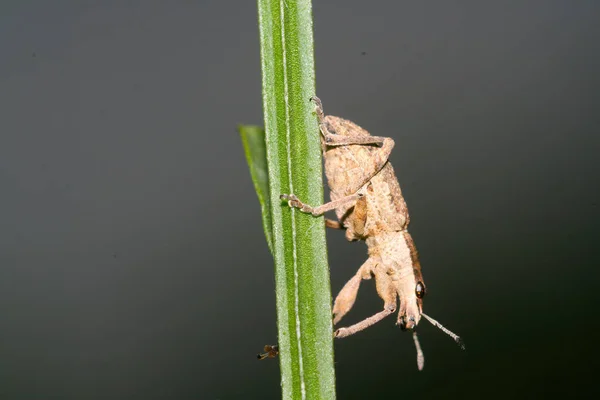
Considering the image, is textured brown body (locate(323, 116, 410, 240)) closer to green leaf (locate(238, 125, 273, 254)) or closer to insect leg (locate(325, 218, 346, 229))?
insect leg (locate(325, 218, 346, 229))

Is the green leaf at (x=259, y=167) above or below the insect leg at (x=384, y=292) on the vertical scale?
above

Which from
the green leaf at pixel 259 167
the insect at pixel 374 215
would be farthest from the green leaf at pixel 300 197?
the insect at pixel 374 215

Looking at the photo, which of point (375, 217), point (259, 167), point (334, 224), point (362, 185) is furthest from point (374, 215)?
point (259, 167)

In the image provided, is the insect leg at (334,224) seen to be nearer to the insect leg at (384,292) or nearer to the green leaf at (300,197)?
the insect leg at (384,292)

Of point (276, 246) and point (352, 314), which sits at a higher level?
point (276, 246)

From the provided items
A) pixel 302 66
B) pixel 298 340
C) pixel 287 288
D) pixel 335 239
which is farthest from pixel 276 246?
pixel 335 239

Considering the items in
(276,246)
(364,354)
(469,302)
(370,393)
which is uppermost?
(276,246)

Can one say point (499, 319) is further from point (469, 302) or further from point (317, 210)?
point (317, 210)

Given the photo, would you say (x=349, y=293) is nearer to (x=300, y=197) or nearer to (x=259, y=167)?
(x=259, y=167)
